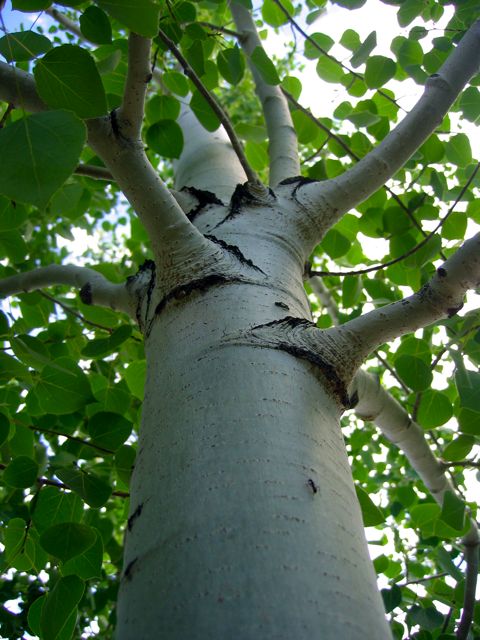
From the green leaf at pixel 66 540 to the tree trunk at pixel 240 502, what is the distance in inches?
12.0

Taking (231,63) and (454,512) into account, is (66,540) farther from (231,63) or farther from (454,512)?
(231,63)

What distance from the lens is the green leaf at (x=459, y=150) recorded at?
1.56m

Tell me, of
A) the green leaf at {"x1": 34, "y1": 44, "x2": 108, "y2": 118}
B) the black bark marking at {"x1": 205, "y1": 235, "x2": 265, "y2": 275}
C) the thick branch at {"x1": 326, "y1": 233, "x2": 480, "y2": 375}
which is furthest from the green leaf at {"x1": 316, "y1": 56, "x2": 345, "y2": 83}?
the green leaf at {"x1": 34, "y1": 44, "x2": 108, "y2": 118}

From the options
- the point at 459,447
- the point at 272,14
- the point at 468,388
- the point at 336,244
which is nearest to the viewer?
the point at 468,388

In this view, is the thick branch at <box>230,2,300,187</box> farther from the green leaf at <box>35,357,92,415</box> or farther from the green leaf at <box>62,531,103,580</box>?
the green leaf at <box>62,531,103,580</box>

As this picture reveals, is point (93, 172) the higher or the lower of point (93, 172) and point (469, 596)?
the higher

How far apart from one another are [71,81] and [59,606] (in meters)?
0.85

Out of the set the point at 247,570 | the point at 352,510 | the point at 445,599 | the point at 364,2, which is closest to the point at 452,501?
the point at 445,599

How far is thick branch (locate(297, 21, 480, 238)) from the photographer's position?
1.18 m

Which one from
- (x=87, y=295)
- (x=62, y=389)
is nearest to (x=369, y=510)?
(x=62, y=389)

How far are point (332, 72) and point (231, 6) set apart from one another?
50cm

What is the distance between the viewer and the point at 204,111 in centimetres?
137

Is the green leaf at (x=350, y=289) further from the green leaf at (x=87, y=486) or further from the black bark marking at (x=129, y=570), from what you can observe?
the black bark marking at (x=129, y=570)

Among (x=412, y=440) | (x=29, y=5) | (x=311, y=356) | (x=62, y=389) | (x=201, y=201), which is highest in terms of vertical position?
(x=201, y=201)
